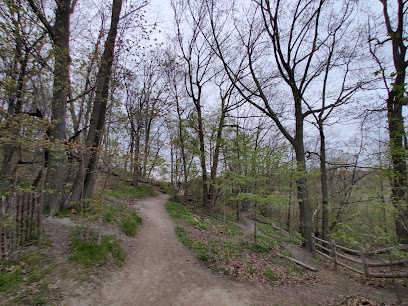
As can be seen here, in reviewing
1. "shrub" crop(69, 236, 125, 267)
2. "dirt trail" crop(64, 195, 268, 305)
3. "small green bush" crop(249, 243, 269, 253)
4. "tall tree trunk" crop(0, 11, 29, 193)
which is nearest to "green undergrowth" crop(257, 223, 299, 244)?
"small green bush" crop(249, 243, 269, 253)

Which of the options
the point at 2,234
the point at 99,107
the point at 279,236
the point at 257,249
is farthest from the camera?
the point at 279,236

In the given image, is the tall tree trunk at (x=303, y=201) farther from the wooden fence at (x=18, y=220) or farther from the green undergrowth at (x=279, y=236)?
the wooden fence at (x=18, y=220)

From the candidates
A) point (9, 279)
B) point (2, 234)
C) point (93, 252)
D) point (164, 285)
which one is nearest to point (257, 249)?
point (164, 285)

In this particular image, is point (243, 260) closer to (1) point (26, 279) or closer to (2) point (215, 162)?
(1) point (26, 279)

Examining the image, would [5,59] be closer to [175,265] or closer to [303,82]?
[175,265]

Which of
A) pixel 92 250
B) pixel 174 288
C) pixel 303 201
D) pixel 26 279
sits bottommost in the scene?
pixel 174 288

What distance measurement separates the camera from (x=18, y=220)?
4195 mm

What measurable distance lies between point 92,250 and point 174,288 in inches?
85.5

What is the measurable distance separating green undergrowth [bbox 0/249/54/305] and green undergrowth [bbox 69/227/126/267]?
1.83 ft

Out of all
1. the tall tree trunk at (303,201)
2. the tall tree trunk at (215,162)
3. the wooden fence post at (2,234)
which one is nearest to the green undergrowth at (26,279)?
the wooden fence post at (2,234)

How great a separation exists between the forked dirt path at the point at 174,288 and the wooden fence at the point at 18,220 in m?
1.76

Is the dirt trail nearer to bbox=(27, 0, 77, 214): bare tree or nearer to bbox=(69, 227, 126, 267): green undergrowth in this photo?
bbox=(69, 227, 126, 267): green undergrowth

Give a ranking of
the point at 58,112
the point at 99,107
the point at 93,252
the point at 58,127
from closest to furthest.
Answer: the point at 93,252 < the point at 58,112 < the point at 58,127 < the point at 99,107

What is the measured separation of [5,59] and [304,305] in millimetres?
8563
